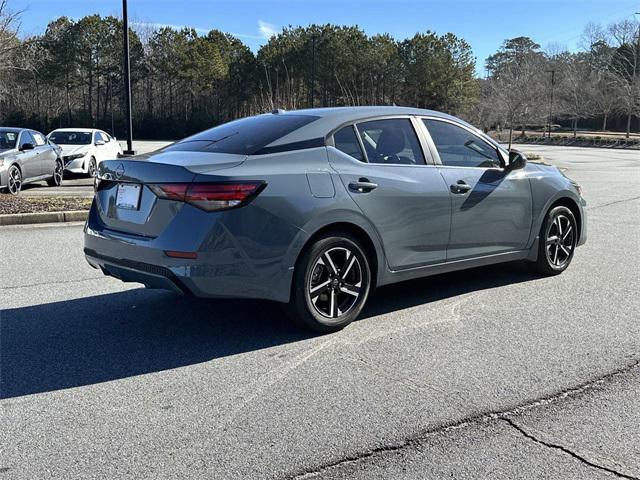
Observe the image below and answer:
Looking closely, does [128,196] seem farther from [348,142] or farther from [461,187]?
[461,187]

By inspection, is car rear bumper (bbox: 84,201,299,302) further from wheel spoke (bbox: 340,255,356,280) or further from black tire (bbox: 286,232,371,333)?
wheel spoke (bbox: 340,255,356,280)

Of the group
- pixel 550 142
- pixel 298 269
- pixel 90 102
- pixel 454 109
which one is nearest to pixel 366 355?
pixel 298 269

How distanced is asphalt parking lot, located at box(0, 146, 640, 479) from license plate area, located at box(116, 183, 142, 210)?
3.20 feet

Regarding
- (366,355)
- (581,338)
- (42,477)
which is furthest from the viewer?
(581,338)

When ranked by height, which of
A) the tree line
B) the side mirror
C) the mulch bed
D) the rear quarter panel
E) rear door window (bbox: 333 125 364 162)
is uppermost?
→ the tree line

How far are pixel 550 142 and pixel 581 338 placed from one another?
5944 cm

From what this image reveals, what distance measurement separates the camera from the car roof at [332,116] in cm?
489

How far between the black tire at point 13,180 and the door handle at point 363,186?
10.2 meters

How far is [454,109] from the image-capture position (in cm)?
5281

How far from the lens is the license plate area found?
4.61 metres

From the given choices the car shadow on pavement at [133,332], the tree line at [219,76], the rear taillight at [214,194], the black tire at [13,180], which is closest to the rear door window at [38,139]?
the black tire at [13,180]

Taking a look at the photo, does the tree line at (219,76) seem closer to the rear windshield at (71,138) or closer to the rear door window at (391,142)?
the rear windshield at (71,138)

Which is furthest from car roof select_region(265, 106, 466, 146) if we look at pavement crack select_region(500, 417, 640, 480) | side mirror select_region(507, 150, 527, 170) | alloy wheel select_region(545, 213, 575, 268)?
pavement crack select_region(500, 417, 640, 480)

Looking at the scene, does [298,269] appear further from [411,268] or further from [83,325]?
[83,325]
